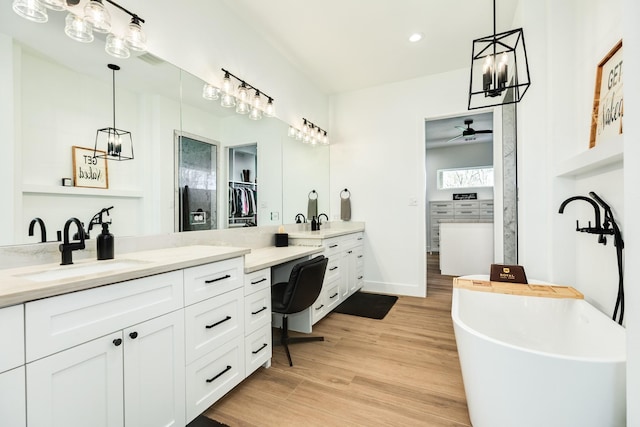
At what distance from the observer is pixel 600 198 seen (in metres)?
1.62

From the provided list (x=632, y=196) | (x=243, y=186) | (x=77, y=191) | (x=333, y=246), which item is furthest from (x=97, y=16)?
(x=333, y=246)

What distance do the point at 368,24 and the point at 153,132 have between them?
2174mm

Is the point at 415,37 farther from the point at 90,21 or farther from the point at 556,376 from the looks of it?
the point at 556,376

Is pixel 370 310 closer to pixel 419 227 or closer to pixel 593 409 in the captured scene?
pixel 419 227

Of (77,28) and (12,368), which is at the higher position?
(77,28)

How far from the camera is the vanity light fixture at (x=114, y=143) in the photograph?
1623mm

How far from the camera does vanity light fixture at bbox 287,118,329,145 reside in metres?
3.48

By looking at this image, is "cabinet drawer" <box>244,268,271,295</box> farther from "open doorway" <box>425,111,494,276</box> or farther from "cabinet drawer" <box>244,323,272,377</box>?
"open doorway" <box>425,111,494,276</box>

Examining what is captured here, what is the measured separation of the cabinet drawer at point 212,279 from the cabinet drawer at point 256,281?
0.06 meters

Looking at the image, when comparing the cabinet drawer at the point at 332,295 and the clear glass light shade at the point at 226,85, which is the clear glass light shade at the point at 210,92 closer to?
the clear glass light shade at the point at 226,85

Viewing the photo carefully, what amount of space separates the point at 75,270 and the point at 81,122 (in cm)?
79

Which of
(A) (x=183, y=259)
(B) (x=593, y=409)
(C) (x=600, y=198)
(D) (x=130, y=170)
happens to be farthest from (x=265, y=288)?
(C) (x=600, y=198)

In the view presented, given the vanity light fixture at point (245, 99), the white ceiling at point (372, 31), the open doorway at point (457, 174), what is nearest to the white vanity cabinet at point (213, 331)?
the vanity light fixture at point (245, 99)

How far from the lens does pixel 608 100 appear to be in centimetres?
154
